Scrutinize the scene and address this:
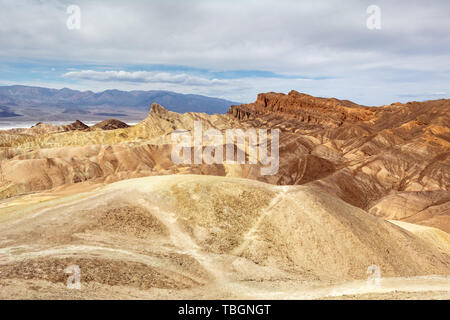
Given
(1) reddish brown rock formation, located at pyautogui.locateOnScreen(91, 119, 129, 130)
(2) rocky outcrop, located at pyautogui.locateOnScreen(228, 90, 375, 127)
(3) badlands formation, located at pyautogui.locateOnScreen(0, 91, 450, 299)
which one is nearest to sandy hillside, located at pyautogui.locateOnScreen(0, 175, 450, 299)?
(3) badlands formation, located at pyautogui.locateOnScreen(0, 91, 450, 299)

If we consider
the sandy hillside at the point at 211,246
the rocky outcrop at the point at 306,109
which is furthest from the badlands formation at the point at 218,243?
the rocky outcrop at the point at 306,109

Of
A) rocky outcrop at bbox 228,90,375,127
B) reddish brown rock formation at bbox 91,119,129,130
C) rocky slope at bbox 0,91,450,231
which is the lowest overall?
rocky slope at bbox 0,91,450,231

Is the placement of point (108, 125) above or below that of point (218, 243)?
above

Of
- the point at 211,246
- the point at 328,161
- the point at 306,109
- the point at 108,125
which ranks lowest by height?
the point at 328,161

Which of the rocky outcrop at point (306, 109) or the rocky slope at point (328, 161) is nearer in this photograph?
the rocky slope at point (328, 161)

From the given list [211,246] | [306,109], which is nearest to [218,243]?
[211,246]

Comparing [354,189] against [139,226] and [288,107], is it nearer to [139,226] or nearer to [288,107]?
[139,226]

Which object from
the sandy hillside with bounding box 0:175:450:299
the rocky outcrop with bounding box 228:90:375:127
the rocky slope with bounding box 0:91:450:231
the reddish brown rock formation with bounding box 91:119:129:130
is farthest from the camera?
the reddish brown rock formation with bounding box 91:119:129:130

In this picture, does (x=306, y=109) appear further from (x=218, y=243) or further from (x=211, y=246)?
(x=211, y=246)

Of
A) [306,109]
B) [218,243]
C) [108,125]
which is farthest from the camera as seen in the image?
[108,125]

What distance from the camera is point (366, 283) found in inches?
642

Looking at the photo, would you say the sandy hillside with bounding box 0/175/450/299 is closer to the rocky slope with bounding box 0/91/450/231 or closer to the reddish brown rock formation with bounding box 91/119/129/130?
the rocky slope with bounding box 0/91/450/231

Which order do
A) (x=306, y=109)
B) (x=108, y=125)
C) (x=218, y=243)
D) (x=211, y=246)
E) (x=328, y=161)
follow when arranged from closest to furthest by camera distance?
(x=211, y=246), (x=218, y=243), (x=328, y=161), (x=306, y=109), (x=108, y=125)

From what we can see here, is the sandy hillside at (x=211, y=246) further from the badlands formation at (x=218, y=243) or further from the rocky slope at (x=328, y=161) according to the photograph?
the rocky slope at (x=328, y=161)
